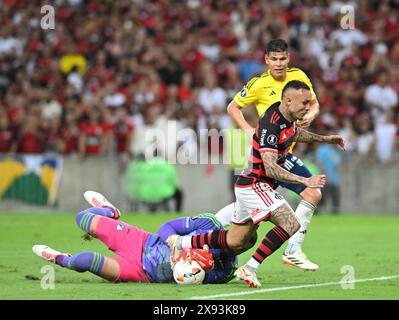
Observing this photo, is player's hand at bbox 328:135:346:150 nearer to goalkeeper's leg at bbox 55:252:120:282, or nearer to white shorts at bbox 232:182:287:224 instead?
white shorts at bbox 232:182:287:224

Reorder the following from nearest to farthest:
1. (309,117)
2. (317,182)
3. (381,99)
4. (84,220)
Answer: (317,182) < (84,220) < (309,117) < (381,99)

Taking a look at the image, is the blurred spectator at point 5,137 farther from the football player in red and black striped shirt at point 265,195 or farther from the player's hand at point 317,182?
the player's hand at point 317,182

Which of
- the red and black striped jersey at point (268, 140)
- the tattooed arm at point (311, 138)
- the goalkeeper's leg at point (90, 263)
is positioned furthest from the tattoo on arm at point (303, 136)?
the goalkeeper's leg at point (90, 263)

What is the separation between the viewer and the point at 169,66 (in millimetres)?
25422

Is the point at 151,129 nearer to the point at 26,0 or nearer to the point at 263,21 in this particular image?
the point at 263,21

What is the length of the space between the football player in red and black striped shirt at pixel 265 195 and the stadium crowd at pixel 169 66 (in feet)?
42.0

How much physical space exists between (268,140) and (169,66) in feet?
51.3

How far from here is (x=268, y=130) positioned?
32.8 ft

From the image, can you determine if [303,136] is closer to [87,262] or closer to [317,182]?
[317,182]

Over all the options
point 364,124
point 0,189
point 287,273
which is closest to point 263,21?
point 364,124

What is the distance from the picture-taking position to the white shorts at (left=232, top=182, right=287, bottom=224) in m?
10.1

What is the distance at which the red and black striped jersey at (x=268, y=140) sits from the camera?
10.0 metres

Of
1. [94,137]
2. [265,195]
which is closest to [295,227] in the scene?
[265,195]

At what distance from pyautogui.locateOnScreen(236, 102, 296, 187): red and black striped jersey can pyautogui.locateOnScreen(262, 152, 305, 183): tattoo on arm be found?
0.18 feet
